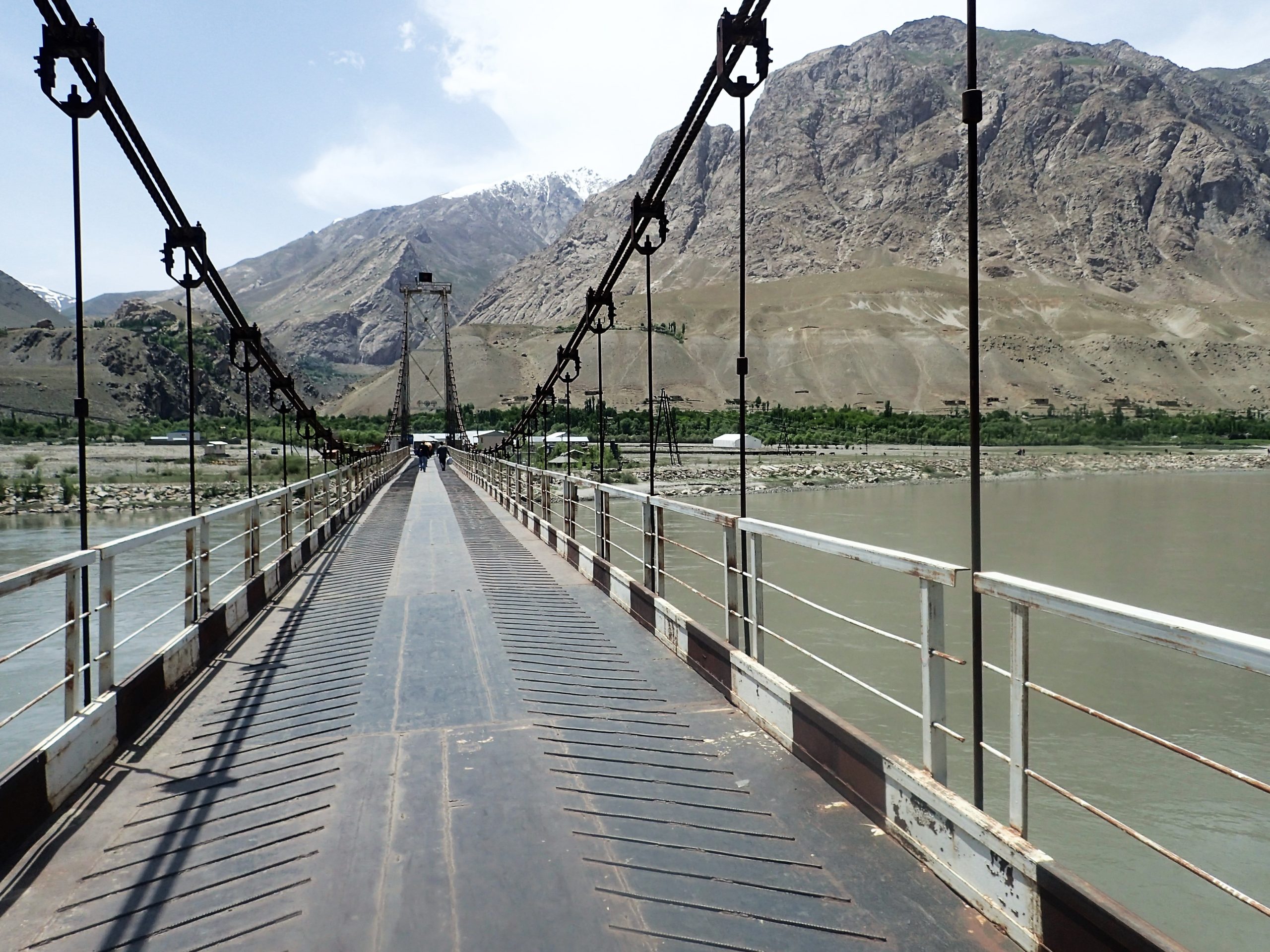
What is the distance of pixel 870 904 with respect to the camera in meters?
2.61

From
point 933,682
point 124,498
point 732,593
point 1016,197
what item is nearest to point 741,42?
point 732,593

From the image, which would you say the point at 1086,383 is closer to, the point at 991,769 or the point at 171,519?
the point at 171,519

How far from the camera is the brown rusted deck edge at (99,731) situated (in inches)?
124

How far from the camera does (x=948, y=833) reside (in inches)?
109

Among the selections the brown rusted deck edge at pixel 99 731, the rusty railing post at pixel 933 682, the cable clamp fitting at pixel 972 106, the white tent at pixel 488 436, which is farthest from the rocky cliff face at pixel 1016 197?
the rusty railing post at pixel 933 682

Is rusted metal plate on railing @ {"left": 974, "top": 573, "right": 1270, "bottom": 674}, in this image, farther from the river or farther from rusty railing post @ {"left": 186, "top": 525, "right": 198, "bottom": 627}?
rusty railing post @ {"left": 186, "top": 525, "right": 198, "bottom": 627}

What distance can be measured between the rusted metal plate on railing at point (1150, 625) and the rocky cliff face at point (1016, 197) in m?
161

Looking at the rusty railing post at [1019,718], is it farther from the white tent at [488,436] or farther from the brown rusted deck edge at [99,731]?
the white tent at [488,436]

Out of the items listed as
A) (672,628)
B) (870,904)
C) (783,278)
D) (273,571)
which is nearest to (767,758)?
(870,904)

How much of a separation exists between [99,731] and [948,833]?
3.20 m

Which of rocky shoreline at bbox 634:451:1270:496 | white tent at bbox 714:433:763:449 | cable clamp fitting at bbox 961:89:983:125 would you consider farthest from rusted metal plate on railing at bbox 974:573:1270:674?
white tent at bbox 714:433:763:449

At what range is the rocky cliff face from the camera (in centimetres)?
15775

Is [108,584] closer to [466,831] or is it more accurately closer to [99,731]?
[99,731]

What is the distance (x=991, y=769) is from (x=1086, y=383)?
10865 cm
